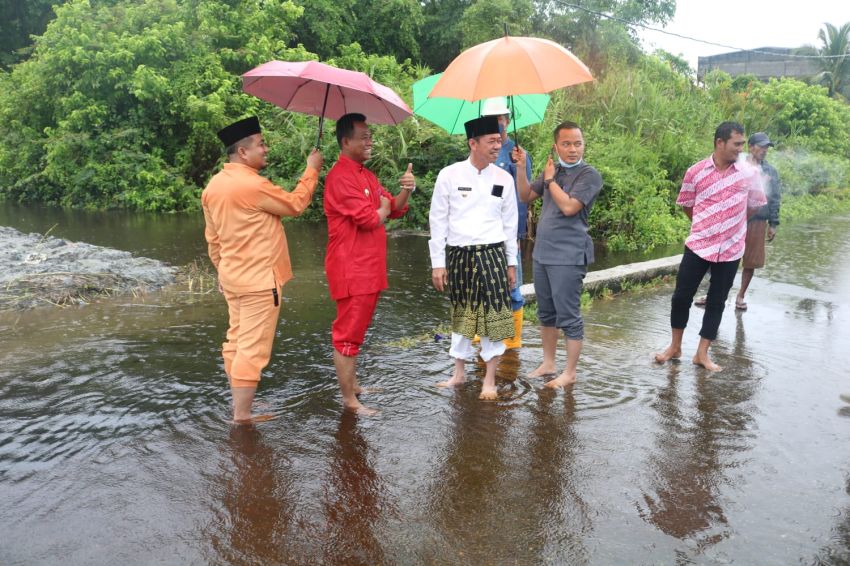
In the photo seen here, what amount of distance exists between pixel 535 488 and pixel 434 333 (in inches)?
119

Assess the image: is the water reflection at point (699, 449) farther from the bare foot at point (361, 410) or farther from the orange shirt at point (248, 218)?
the orange shirt at point (248, 218)

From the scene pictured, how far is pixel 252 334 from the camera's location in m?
4.25

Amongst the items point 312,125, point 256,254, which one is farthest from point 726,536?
point 312,125

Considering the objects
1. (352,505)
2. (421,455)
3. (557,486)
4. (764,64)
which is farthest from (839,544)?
(764,64)

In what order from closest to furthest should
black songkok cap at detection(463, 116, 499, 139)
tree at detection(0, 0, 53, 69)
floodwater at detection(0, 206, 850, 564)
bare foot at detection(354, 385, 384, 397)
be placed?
floodwater at detection(0, 206, 850, 564) < black songkok cap at detection(463, 116, 499, 139) < bare foot at detection(354, 385, 384, 397) < tree at detection(0, 0, 53, 69)

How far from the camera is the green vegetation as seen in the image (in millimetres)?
14008

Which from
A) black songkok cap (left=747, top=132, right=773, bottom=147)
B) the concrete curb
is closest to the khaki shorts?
black songkok cap (left=747, top=132, right=773, bottom=147)

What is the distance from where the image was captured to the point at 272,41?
2028 centimetres

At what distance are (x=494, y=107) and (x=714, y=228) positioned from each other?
1.88 meters

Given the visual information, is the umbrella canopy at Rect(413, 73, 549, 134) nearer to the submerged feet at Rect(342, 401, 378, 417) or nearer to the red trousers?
the red trousers

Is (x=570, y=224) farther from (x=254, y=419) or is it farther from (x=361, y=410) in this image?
(x=254, y=419)

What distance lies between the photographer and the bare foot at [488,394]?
4711 millimetres

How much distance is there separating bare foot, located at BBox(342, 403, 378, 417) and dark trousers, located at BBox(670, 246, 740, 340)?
255 centimetres

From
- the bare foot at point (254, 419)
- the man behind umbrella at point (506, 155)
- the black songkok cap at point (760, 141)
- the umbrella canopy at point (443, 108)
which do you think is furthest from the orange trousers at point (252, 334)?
the black songkok cap at point (760, 141)
